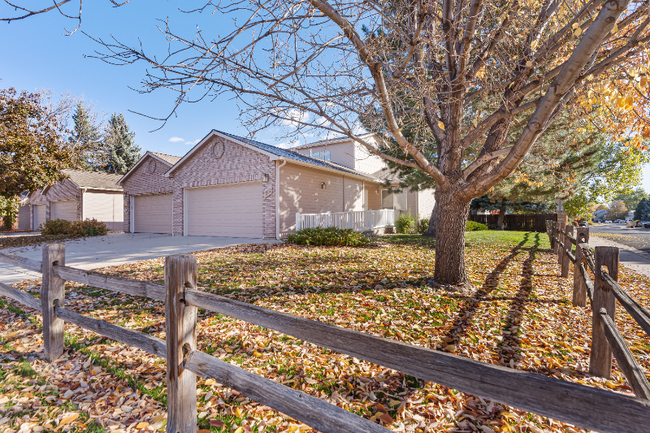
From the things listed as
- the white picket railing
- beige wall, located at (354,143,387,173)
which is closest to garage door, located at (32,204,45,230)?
the white picket railing

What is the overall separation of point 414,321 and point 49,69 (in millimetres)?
16649

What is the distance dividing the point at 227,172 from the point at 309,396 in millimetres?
12984

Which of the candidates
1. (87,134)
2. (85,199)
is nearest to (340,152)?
(85,199)

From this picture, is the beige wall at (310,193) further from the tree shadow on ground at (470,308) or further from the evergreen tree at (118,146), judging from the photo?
the evergreen tree at (118,146)

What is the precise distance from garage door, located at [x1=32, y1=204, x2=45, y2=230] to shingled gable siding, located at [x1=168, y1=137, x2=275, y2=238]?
18567 millimetres

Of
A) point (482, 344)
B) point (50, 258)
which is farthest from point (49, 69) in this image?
point (482, 344)

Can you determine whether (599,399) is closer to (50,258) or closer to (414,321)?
(414,321)

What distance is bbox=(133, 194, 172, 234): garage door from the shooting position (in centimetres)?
1673

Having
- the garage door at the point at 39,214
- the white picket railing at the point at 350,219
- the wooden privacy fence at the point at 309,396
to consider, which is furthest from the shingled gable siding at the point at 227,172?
the garage door at the point at 39,214

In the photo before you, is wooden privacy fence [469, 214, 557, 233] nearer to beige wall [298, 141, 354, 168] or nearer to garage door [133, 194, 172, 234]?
beige wall [298, 141, 354, 168]

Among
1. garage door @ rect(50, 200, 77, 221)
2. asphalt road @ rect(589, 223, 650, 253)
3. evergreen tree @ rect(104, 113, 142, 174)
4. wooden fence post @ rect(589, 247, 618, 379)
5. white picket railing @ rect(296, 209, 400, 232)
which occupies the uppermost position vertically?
evergreen tree @ rect(104, 113, 142, 174)

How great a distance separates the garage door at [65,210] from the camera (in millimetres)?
21695

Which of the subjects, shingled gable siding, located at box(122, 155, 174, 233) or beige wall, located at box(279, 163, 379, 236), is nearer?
beige wall, located at box(279, 163, 379, 236)

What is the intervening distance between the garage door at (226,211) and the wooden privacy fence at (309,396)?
10.2 meters
